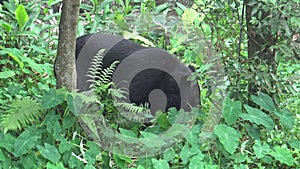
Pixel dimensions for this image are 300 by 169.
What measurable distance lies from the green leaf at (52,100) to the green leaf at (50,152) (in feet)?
0.91

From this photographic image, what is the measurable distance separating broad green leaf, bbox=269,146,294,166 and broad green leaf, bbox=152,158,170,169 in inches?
30.5

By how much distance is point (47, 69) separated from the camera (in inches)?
192

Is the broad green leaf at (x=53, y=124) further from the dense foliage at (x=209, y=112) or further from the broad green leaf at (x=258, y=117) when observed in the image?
the broad green leaf at (x=258, y=117)

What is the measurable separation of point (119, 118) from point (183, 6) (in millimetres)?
2428

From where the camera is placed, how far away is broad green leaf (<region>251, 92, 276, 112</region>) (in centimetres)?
405

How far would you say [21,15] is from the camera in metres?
5.25

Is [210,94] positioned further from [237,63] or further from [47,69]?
[47,69]

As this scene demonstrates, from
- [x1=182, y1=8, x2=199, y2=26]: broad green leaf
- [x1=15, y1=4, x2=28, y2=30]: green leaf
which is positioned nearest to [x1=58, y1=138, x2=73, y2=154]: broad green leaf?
[x1=15, y1=4, x2=28, y2=30]: green leaf

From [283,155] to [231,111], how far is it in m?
0.47

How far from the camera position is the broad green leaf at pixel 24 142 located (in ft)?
12.0

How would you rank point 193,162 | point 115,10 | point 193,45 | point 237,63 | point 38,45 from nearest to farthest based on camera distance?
point 193,162
point 237,63
point 193,45
point 38,45
point 115,10

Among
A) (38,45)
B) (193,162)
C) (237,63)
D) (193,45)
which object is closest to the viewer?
(193,162)

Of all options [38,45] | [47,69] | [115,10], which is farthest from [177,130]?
[115,10]

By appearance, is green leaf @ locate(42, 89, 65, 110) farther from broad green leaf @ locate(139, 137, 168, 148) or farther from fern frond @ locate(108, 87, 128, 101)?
broad green leaf @ locate(139, 137, 168, 148)
